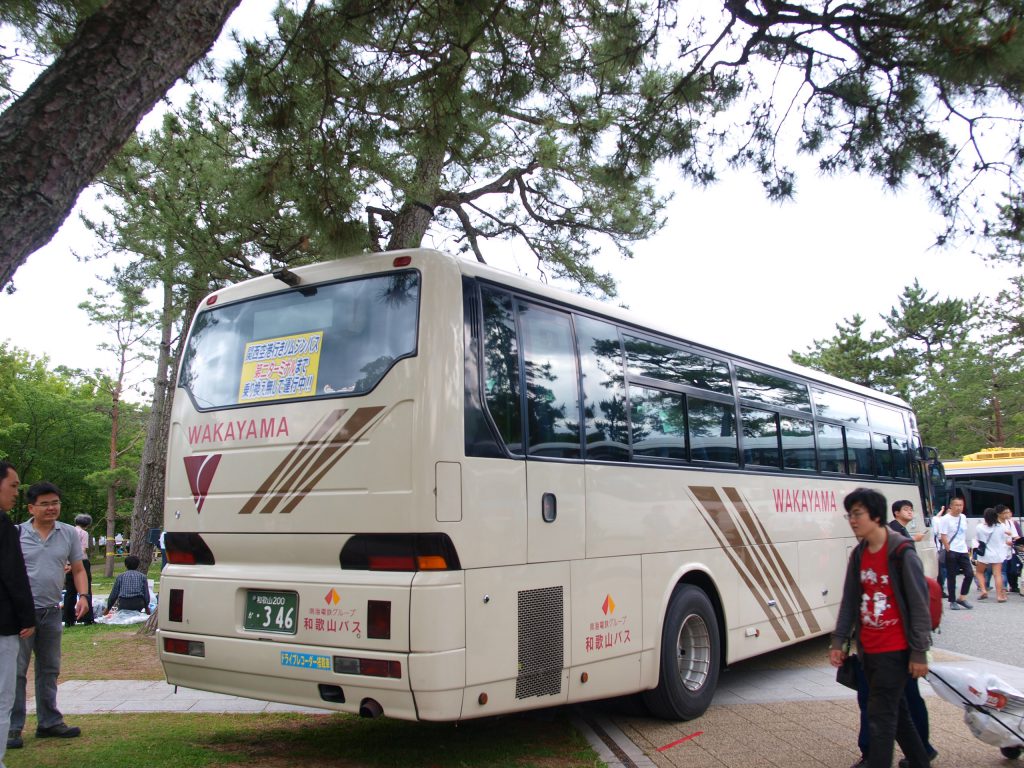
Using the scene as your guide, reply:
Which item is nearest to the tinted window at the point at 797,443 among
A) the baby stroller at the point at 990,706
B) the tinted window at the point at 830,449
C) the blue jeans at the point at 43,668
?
the tinted window at the point at 830,449

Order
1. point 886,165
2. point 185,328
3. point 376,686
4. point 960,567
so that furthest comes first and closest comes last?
point 960,567 < point 185,328 < point 886,165 < point 376,686

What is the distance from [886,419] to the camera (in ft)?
37.7

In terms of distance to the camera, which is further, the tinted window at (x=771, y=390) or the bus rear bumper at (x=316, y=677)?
the tinted window at (x=771, y=390)

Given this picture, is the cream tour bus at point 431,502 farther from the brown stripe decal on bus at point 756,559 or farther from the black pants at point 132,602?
the black pants at point 132,602

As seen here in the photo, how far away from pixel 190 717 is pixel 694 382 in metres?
5.03

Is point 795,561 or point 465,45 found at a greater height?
point 465,45

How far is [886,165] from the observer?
7016 mm

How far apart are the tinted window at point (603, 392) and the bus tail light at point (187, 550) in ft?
8.81

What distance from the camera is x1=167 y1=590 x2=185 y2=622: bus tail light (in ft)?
17.7

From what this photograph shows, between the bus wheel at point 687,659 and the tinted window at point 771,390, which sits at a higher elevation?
the tinted window at point 771,390

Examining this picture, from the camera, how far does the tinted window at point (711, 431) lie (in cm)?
705

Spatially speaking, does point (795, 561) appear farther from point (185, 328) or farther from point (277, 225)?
point (185, 328)

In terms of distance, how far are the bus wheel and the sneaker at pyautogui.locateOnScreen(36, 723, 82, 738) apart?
13.7 feet

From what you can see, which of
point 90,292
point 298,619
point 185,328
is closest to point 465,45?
point 298,619
